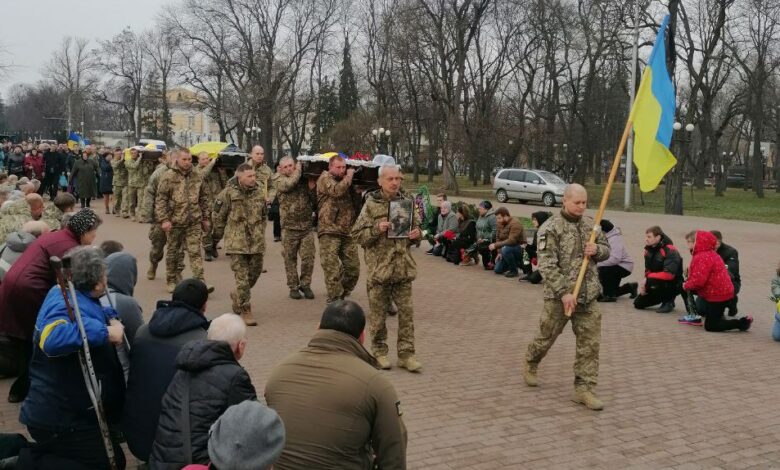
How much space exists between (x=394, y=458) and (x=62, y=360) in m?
2.09

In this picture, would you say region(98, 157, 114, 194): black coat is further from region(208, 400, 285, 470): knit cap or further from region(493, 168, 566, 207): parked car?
region(493, 168, 566, 207): parked car

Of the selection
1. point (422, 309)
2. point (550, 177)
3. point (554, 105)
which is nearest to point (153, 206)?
point (422, 309)

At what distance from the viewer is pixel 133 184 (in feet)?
65.0

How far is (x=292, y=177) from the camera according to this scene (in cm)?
1027

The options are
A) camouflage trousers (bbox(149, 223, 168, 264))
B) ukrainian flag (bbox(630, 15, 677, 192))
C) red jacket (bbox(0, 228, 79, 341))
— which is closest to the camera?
red jacket (bbox(0, 228, 79, 341))

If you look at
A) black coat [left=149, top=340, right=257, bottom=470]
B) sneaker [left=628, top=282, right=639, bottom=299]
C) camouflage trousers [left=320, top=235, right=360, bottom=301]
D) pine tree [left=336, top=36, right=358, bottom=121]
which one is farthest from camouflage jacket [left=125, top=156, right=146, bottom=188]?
pine tree [left=336, top=36, right=358, bottom=121]

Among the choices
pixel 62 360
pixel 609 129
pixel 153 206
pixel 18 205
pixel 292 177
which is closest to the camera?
pixel 62 360

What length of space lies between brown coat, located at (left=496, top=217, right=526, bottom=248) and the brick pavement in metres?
1.63

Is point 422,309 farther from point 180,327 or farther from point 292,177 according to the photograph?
point 180,327

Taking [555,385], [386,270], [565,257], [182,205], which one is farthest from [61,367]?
[182,205]

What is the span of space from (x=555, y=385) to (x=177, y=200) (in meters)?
5.97

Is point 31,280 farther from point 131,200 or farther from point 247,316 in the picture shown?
point 131,200

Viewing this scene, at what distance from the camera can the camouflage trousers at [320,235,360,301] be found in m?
9.55

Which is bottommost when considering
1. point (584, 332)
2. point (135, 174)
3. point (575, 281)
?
point (584, 332)
